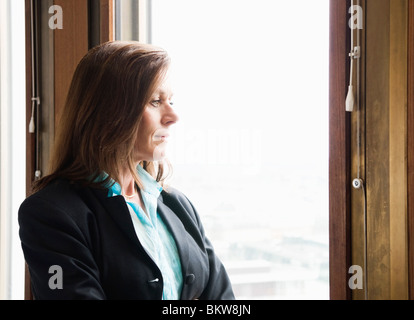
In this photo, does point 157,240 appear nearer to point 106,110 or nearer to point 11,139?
point 106,110

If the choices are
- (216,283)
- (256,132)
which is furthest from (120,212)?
(256,132)

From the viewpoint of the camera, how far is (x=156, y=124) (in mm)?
1237

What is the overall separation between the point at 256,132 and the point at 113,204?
22.0 inches

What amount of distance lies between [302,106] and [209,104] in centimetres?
32

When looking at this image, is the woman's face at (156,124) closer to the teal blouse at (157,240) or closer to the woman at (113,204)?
the woman at (113,204)

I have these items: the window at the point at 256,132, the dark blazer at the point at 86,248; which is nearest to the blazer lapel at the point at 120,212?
the dark blazer at the point at 86,248

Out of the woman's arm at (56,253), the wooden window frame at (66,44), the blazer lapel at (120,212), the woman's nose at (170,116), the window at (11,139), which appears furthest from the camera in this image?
the window at (11,139)

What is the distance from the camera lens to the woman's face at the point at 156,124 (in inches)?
48.3

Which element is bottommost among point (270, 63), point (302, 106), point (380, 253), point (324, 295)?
point (324, 295)

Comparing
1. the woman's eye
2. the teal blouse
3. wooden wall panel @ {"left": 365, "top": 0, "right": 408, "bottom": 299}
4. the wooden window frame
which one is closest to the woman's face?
the woman's eye

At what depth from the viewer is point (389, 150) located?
124cm

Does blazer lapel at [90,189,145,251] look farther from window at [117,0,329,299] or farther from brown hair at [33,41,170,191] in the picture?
window at [117,0,329,299]
